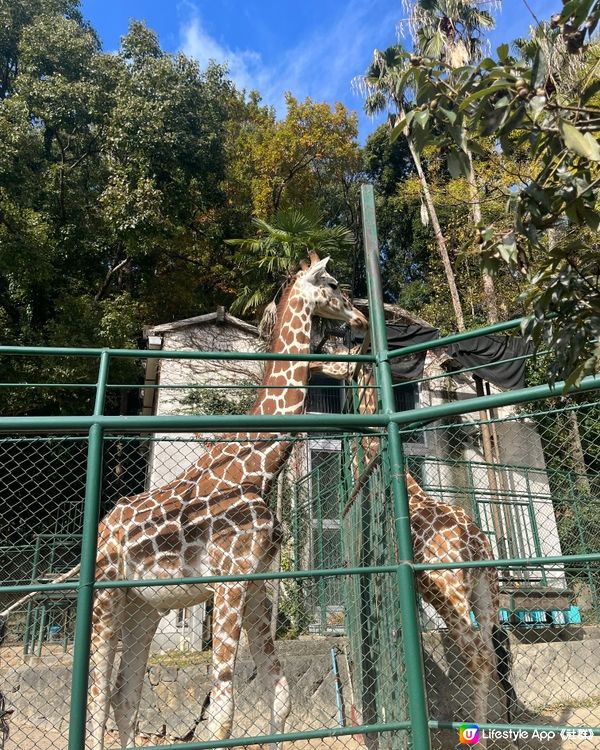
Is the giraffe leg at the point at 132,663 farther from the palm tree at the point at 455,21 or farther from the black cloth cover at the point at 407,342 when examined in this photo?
the palm tree at the point at 455,21

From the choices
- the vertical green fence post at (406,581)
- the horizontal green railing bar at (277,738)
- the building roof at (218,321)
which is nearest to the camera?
the horizontal green railing bar at (277,738)

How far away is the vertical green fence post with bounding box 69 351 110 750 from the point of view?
2.79 metres

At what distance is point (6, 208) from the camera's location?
12492 mm

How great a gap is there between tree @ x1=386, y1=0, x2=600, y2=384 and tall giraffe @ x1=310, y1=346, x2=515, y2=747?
2732mm

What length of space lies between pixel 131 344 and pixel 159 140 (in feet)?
15.0

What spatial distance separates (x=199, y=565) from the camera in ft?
15.7

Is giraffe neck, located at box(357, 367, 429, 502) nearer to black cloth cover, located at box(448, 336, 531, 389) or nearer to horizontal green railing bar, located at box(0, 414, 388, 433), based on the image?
horizontal green railing bar, located at box(0, 414, 388, 433)

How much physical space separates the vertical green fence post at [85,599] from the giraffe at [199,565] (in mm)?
1276

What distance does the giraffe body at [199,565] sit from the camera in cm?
443

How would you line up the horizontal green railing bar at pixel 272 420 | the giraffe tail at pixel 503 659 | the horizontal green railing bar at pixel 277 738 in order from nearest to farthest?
the horizontal green railing bar at pixel 277 738, the horizontal green railing bar at pixel 272 420, the giraffe tail at pixel 503 659

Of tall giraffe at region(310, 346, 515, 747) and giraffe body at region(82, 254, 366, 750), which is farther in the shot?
tall giraffe at region(310, 346, 515, 747)

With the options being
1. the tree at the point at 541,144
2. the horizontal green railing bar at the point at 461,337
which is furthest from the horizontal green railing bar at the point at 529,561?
the horizontal green railing bar at the point at 461,337

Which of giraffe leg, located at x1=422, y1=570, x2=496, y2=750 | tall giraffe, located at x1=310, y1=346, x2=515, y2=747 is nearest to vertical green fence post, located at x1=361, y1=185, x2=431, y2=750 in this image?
tall giraffe, located at x1=310, y1=346, x2=515, y2=747

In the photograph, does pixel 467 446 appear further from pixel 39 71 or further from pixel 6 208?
pixel 39 71
